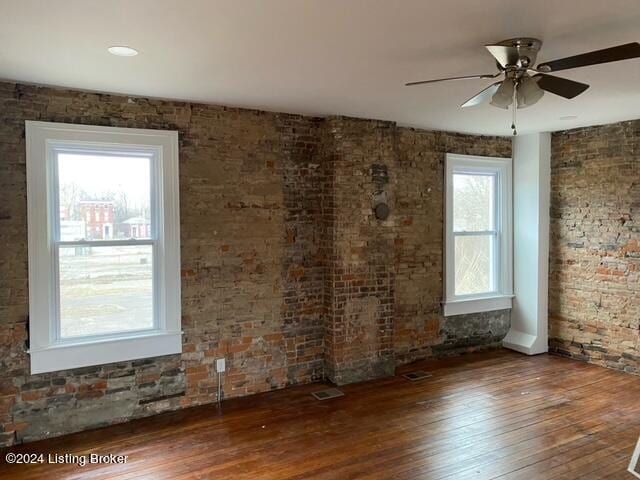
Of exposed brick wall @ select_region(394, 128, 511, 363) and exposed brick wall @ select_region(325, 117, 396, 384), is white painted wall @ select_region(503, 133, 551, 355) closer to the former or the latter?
exposed brick wall @ select_region(394, 128, 511, 363)

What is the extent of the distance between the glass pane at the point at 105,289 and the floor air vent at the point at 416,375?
2598 millimetres

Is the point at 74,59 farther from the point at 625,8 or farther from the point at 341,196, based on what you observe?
the point at 625,8

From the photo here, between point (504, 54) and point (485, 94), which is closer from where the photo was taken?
point (504, 54)

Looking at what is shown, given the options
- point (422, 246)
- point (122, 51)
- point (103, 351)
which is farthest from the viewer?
point (422, 246)

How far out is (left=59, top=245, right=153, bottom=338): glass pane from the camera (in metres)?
3.67

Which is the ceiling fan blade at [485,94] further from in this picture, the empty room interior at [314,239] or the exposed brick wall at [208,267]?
the exposed brick wall at [208,267]

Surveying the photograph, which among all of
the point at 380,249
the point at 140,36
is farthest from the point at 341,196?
the point at 140,36

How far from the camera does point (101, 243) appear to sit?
3.76 meters

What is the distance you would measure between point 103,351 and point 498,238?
4.60 meters

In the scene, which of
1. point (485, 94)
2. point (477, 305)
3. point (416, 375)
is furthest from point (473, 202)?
point (485, 94)

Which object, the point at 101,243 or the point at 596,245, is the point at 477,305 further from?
the point at 101,243

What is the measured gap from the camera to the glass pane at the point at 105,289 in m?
3.67

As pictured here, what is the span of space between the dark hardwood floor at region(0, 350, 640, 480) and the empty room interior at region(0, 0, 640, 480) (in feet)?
0.08

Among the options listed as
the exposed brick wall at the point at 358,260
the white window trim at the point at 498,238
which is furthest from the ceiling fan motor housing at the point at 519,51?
the white window trim at the point at 498,238
